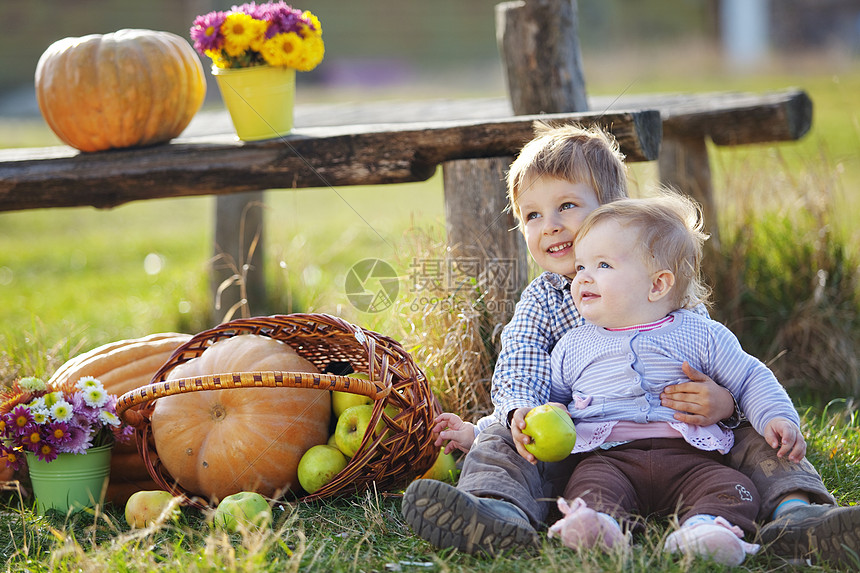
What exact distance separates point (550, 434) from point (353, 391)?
0.60m

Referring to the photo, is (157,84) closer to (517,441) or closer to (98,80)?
(98,80)

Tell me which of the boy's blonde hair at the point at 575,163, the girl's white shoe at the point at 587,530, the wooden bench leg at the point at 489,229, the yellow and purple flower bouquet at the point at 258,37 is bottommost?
the girl's white shoe at the point at 587,530

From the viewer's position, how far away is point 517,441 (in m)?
2.39

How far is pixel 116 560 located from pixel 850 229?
4479 mm

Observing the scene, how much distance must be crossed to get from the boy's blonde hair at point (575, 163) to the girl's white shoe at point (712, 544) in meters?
1.07

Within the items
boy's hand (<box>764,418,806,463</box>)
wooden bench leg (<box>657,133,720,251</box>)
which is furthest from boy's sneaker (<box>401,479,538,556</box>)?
wooden bench leg (<box>657,133,720,251</box>)

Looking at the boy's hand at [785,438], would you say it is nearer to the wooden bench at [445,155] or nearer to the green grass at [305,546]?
the green grass at [305,546]

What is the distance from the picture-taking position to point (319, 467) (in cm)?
267

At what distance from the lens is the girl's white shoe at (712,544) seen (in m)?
2.03

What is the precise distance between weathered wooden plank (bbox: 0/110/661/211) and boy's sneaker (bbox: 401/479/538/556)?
150 cm

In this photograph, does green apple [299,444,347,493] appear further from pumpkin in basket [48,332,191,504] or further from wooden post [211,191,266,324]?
wooden post [211,191,266,324]

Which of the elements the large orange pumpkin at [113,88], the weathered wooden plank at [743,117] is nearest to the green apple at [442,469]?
the large orange pumpkin at [113,88]

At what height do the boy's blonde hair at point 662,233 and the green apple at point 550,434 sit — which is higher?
the boy's blonde hair at point 662,233

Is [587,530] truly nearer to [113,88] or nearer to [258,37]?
[258,37]
